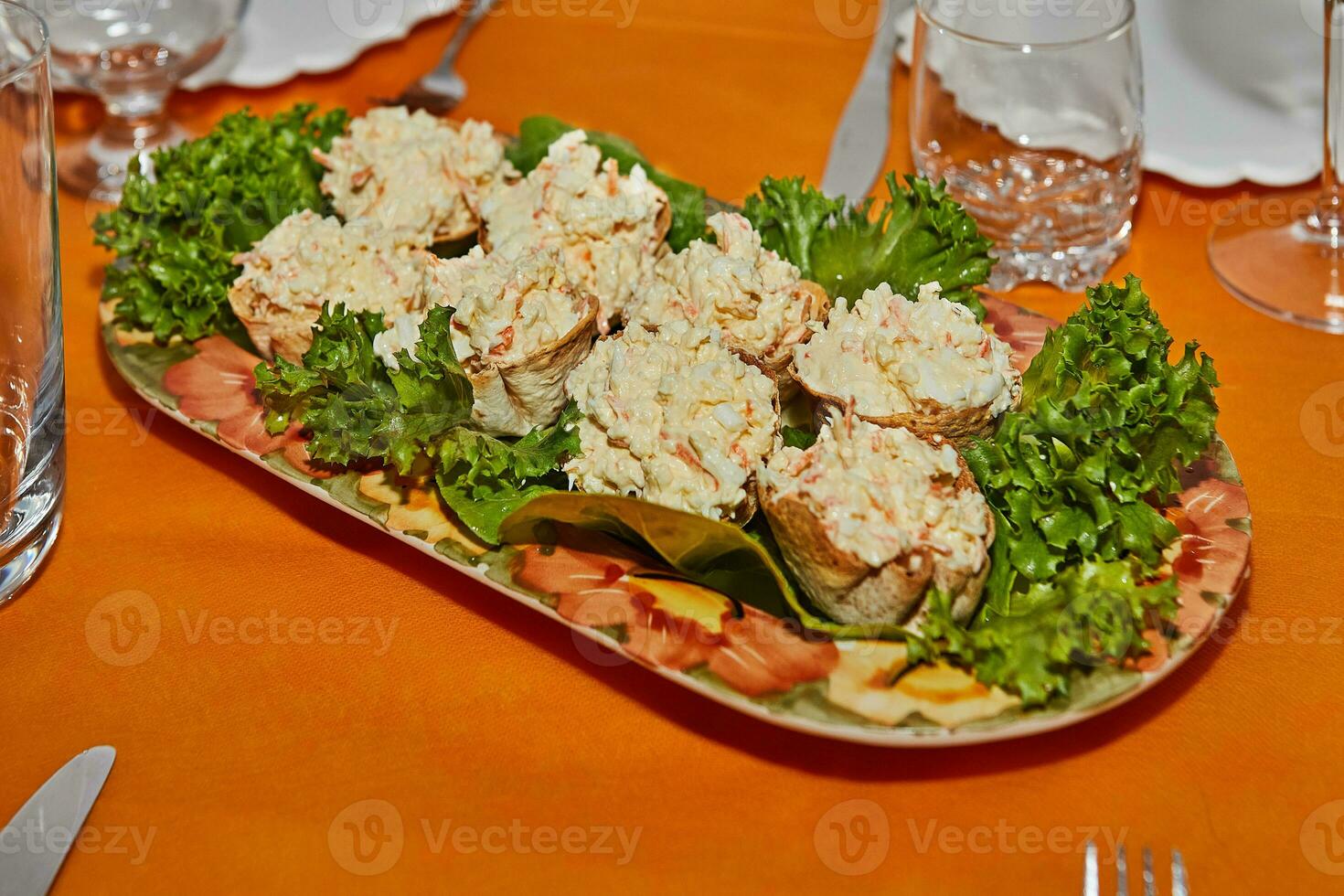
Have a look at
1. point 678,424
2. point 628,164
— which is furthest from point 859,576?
point 628,164

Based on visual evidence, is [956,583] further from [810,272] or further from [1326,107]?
[1326,107]

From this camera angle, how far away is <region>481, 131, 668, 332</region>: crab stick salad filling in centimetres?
241

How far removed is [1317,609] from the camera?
6.72ft

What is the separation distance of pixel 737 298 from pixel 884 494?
557 mm

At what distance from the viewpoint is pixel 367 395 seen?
7.16 feet

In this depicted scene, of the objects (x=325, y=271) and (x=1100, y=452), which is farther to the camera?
(x=325, y=271)

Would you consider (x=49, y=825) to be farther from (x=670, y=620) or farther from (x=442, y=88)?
(x=442, y=88)

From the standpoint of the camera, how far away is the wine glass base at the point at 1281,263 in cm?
274

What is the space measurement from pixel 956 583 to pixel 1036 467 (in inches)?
10.8

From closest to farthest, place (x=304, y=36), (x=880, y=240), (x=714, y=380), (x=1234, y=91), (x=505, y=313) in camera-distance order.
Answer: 1. (x=714, y=380)
2. (x=505, y=313)
3. (x=880, y=240)
4. (x=1234, y=91)
5. (x=304, y=36)

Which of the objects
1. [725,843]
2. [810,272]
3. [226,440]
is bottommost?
[725,843]

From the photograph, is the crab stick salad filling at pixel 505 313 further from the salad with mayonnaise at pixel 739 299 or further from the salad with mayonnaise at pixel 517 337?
the salad with mayonnaise at pixel 739 299

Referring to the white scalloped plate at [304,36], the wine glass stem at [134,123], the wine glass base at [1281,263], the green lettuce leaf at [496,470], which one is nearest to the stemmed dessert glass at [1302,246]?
the wine glass base at [1281,263]

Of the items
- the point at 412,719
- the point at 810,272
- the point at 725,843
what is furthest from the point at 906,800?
the point at 810,272
